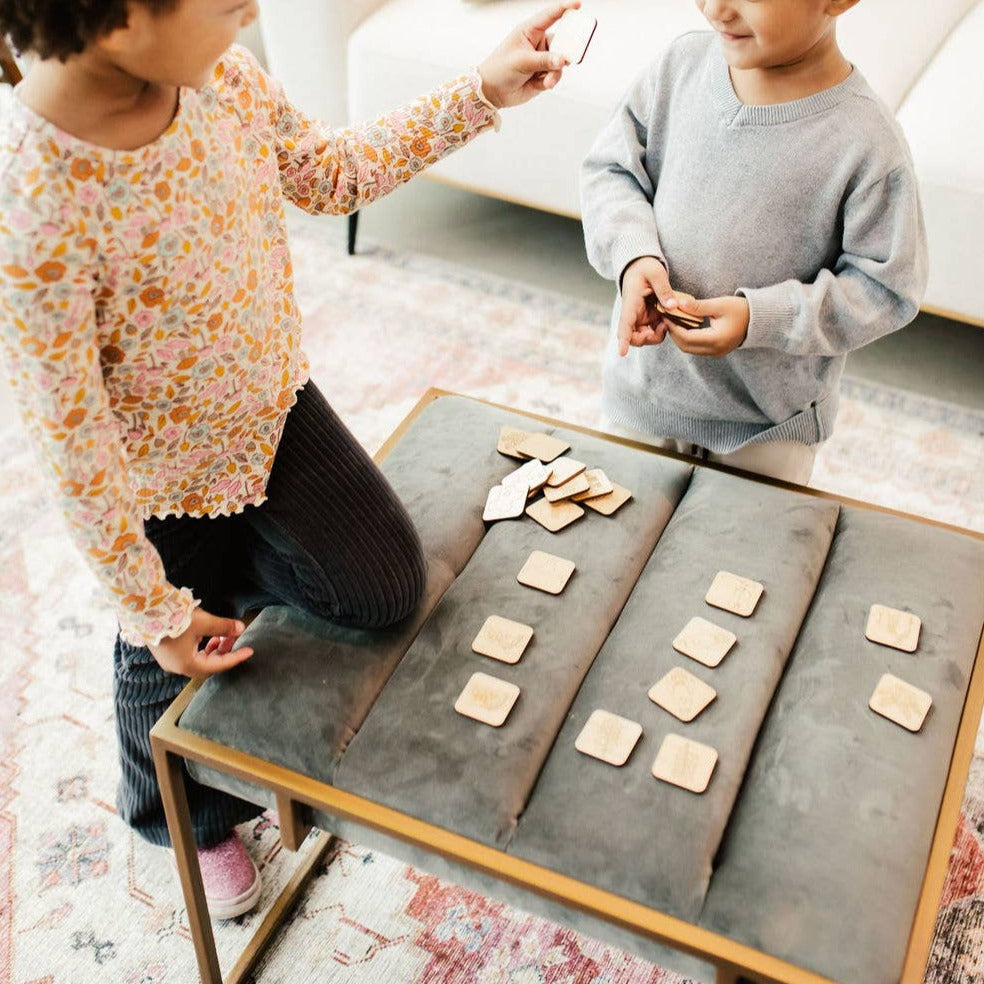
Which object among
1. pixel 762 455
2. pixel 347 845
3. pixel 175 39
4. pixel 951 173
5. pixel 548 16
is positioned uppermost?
pixel 175 39

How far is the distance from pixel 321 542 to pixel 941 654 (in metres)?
0.59

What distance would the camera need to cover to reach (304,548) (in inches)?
41.1

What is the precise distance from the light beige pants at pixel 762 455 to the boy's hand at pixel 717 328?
0.62ft

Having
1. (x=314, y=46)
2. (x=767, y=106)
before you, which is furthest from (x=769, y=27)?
(x=314, y=46)

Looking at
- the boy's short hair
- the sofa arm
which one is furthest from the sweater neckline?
the sofa arm

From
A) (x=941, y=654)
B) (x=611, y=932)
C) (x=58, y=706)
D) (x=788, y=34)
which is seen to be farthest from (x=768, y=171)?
(x=58, y=706)

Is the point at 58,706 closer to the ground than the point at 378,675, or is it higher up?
closer to the ground

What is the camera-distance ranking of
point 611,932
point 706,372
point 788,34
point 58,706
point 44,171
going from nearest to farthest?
point 44,171, point 611,932, point 788,34, point 706,372, point 58,706

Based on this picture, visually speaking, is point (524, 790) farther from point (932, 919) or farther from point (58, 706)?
point (58, 706)

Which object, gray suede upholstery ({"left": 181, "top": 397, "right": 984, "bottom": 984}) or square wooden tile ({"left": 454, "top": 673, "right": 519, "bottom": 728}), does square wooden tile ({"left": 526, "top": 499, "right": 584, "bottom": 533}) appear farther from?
square wooden tile ({"left": 454, "top": 673, "right": 519, "bottom": 728})

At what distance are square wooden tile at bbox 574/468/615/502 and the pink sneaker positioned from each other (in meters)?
0.56

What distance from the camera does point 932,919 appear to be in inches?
31.9

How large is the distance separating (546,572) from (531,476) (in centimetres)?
13

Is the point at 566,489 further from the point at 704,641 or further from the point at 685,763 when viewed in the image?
the point at 685,763
